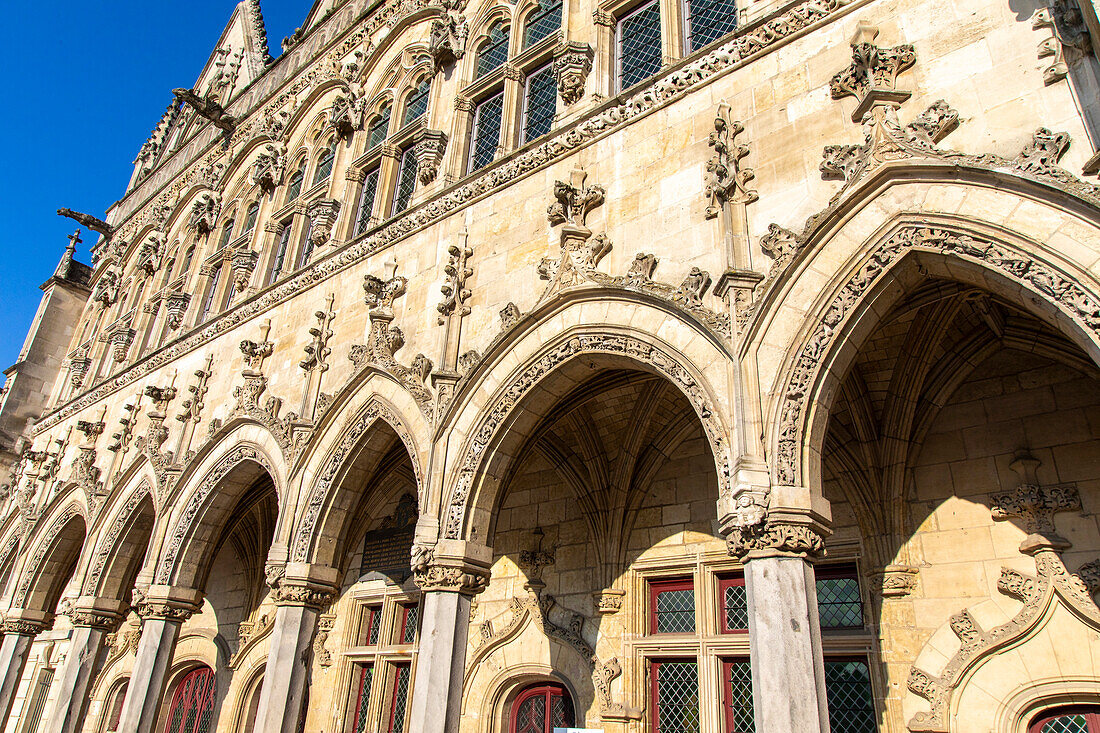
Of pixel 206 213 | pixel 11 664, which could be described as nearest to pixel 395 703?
pixel 11 664

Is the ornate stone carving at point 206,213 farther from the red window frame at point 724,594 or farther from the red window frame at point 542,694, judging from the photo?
the red window frame at point 724,594

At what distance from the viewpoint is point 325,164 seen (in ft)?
41.8

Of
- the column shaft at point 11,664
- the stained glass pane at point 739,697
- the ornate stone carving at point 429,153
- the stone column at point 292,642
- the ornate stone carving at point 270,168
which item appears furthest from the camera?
the ornate stone carving at point 270,168

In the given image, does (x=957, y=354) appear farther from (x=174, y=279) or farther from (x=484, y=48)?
(x=174, y=279)

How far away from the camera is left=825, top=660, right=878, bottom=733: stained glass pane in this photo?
20.4ft

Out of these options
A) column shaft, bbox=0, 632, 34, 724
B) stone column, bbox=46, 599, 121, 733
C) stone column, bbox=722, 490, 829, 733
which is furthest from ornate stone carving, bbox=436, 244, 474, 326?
column shaft, bbox=0, 632, 34, 724

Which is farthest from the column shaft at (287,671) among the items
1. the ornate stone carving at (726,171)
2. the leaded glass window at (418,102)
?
the leaded glass window at (418,102)

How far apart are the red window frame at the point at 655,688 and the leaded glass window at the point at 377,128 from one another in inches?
337

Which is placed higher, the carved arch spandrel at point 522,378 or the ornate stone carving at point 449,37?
the ornate stone carving at point 449,37

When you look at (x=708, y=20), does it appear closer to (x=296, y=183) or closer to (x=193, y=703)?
(x=296, y=183)

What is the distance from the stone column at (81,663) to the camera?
10078 mm

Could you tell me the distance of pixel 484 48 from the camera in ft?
35.0

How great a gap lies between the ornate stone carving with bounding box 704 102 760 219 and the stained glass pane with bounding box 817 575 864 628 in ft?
11.6

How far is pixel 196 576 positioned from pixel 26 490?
808 cm
